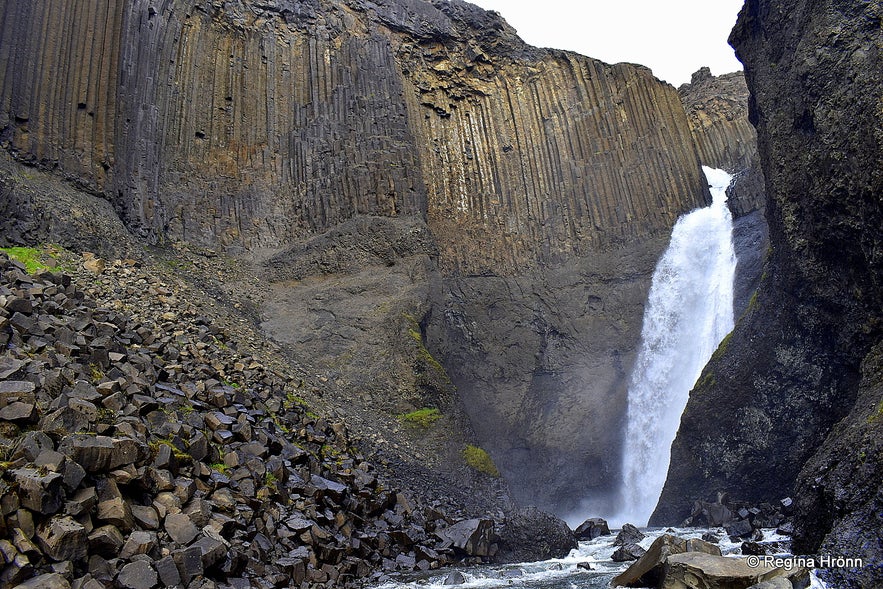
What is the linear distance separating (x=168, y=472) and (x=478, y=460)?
9.95 metres

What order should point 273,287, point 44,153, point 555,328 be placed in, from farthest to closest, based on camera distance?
point 555,328 < point 273,287 < point 44,153

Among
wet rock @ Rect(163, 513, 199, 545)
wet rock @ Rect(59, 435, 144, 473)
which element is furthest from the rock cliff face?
wet rock @ Rect(59, 435, 144, 473)

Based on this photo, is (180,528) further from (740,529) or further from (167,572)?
(740,529)

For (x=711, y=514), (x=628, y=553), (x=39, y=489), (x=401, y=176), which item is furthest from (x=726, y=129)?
(x=39, y=489)

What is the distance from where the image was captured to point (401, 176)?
2272cm

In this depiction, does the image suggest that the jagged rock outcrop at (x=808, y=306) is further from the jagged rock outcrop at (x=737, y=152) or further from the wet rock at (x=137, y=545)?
the wet rock at (x=137, y=545)

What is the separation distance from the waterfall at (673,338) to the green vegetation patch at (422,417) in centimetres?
806

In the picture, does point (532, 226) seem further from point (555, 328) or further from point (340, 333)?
point (340, 333)

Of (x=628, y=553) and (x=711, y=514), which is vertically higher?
(x=628, y=553)

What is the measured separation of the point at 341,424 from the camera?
1392 centimetres

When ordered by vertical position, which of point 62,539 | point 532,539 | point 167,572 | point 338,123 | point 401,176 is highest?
point 338,123

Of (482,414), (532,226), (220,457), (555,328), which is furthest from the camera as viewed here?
(532,226)

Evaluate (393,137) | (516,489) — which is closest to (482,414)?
(516,489)

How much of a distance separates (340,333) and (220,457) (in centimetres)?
946
